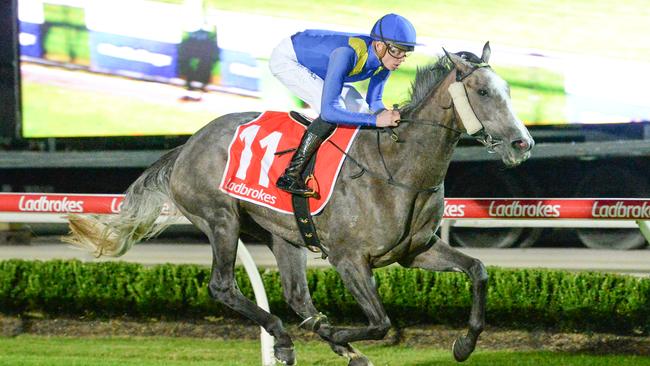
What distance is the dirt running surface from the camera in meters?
5.98

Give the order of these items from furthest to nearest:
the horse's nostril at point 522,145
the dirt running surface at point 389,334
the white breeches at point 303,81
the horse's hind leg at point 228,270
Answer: the dirt running surface at point 389,334, the horse's hind leg at point 228,270, the white breeches at point 303,81, the horse's nostril at point 522,145

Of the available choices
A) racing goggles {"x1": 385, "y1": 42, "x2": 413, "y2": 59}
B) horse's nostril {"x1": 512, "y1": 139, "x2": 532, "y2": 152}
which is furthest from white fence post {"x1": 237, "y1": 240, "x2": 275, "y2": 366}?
horse's nostril {"x1": 512, "y1": 139, "x2": 532, "y2": 152}

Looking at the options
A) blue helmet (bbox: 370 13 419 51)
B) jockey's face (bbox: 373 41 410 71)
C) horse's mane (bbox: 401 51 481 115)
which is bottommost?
horse's mane (bbox: 401 51 481 115)

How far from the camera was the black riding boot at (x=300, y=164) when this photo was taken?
476 centimetres

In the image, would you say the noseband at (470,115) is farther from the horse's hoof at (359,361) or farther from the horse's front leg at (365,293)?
the horse's hoof at (359,361)

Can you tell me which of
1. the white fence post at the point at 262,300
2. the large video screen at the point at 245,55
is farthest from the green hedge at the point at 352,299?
the large video screen at the point at 245,55

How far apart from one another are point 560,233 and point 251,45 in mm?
3103

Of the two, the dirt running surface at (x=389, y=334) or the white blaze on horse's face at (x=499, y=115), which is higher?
the white blaze on horse's face at (x=499, y=115)

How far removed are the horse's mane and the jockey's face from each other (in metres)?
0.13

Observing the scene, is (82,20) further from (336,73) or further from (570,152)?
(336,73)

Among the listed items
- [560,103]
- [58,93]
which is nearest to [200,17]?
[58,93]

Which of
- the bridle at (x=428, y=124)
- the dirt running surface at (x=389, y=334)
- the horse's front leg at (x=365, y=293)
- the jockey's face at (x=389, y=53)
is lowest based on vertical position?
the dirt running surface at (x=389, y=334)

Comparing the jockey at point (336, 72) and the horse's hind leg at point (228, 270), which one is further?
the horse's hind leg at point (228, 270)

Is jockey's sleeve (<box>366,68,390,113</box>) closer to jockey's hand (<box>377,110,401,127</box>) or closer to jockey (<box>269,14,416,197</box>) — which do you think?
jockey (<box>269,14,416,197</box>)
